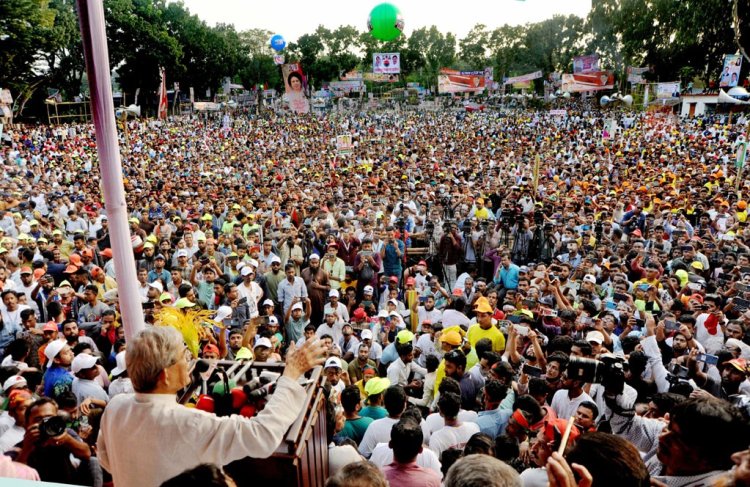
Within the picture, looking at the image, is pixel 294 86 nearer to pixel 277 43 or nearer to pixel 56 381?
pixel 277 43

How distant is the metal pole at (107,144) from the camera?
7.18 ft

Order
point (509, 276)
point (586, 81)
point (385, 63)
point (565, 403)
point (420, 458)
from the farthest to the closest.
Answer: point (385, 63) → point (586, 81) → point (509, 276) → point (565, 403) → point (420, 458)

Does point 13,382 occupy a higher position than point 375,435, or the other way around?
point 13,382

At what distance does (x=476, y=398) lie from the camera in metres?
4.12

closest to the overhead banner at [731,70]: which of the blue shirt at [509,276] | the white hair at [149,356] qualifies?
the blue shirt at [509,276]

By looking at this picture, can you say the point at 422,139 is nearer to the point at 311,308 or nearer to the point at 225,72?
the point at 311,308

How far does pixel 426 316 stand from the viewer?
238 inches

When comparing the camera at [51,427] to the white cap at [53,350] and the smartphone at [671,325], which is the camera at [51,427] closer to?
the white cap at [53,350]

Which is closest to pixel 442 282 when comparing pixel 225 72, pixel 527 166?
pixel 527 166

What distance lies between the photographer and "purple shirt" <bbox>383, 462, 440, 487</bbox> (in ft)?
8.07

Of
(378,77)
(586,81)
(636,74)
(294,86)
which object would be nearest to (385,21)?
(294,86)

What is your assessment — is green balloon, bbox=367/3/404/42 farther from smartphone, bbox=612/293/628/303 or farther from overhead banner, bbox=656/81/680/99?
overhead banner, bbox=656/81/680/99

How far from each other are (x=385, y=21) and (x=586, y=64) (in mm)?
36448

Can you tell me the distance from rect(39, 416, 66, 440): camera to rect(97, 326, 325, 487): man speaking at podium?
1.28 meters
